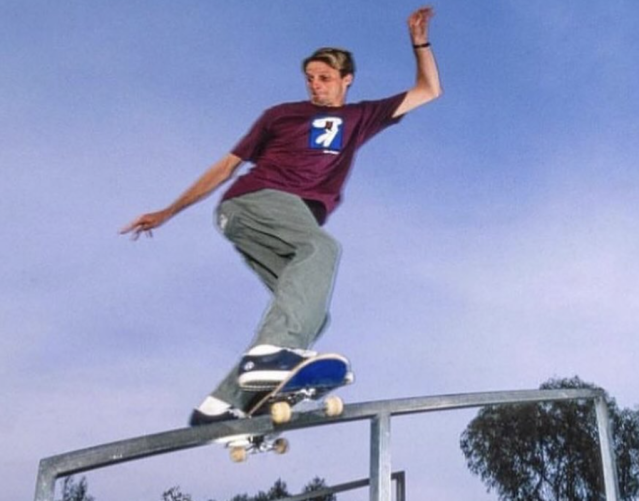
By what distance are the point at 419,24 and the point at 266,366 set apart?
2.19 m

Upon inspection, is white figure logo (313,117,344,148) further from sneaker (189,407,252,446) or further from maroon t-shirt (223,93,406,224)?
sneaker (189,407,252,446)

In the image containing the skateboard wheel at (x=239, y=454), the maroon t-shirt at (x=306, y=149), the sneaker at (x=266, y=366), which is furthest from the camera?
the maroon t-shirt at (x=306, y=149)

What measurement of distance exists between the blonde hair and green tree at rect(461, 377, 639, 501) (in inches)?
1812

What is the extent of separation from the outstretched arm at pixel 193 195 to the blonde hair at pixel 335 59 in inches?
28.9

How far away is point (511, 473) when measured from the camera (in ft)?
174

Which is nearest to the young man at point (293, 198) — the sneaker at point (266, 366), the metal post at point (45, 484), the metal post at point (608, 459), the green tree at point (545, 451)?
the sneaker at point (266, 366)

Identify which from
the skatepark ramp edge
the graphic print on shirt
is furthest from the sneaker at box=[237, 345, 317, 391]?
the graphic print on shirt

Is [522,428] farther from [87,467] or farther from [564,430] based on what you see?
[87,467]

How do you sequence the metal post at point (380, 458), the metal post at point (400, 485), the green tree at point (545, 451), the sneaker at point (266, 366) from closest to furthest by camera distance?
the metal post at point (380, 458) → the sneaker at point (266, 366) → the metal post at point (400, 485) → the green tree at point (545, 451)

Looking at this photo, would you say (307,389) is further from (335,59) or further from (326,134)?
(335,59)

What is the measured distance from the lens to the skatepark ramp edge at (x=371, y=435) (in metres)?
3.25

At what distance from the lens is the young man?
14.8 feet

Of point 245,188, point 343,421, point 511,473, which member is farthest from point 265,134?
point 511,473

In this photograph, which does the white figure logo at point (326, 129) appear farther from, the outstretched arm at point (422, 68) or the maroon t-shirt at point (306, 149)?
the outstretched arm at point (422, 68)
